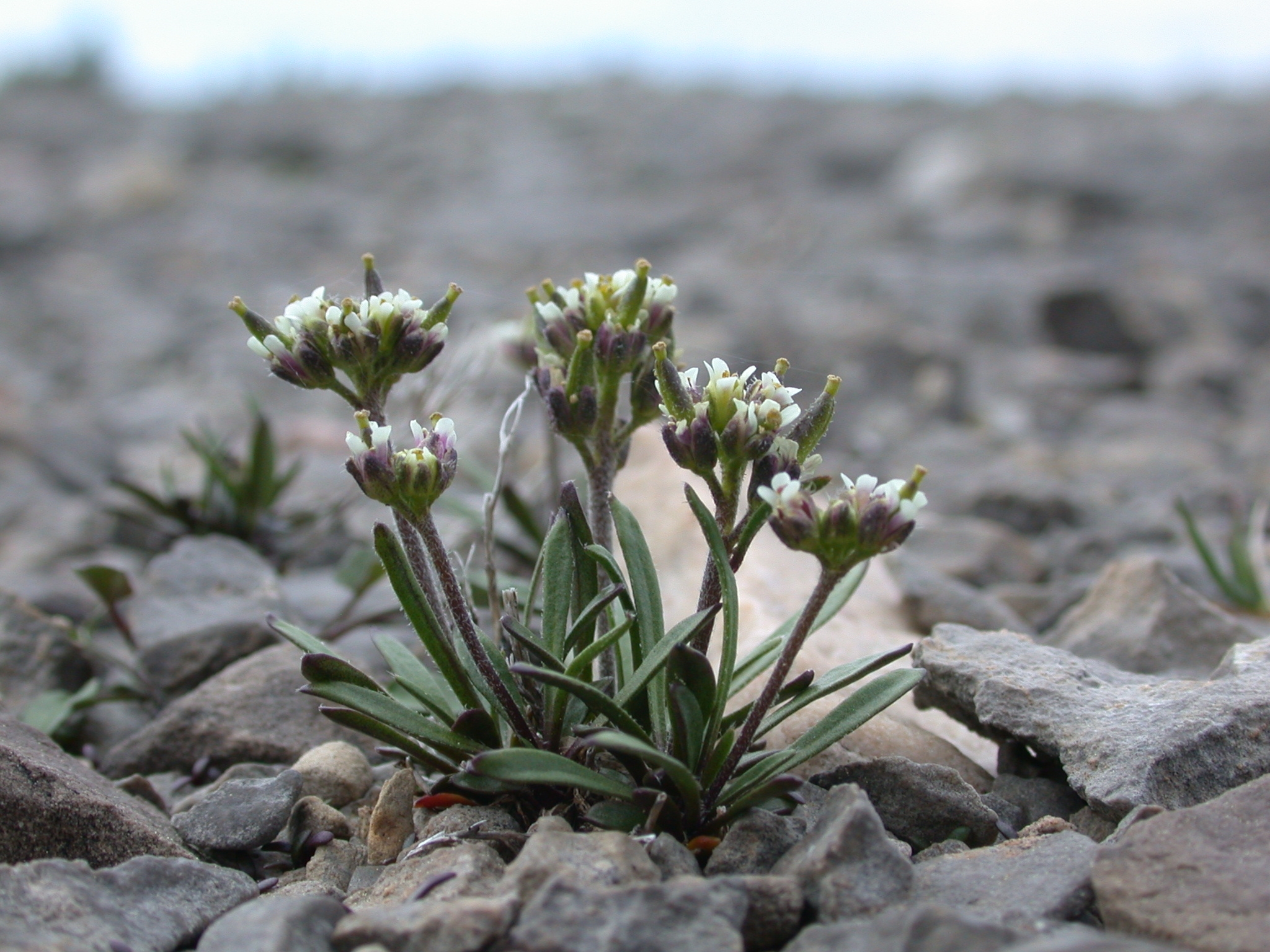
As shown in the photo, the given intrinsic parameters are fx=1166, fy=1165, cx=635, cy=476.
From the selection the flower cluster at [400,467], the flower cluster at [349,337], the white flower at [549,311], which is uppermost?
the white flower at [549,311]

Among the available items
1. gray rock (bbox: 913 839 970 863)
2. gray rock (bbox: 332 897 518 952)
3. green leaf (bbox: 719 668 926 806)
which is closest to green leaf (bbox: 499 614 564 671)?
green leaf (bbox: 719 668 926 806)

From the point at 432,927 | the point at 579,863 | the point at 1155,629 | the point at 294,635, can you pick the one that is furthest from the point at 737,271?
the point at 432,927

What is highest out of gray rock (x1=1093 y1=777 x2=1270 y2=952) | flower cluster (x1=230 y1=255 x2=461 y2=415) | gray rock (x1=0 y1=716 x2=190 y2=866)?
flower cluster (x1=230 y1=255 x2=461 y2=415)

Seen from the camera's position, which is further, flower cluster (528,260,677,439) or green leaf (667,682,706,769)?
flower cluster (528,260,677,439)

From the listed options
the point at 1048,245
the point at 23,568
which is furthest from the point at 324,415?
the point at 1048,245

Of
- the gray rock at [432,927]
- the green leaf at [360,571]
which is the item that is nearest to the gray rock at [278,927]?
Answer: the gray rock at [432,927]

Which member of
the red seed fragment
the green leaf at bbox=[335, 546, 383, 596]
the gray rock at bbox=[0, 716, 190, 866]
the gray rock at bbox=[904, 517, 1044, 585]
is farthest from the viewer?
the gray rock at bbox=[904, 517, 1044, 585]

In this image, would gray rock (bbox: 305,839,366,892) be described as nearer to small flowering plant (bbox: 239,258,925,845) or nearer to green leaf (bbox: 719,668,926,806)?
small flowering plant (bbox: 239,258,925,845)

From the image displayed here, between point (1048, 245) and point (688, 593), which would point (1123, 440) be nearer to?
point (688, 593)

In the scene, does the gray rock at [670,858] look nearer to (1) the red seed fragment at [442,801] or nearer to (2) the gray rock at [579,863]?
(2) the gray rock at [579,863]
